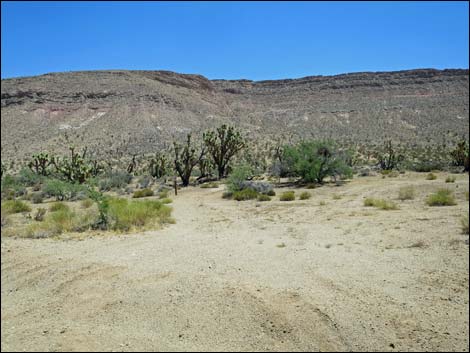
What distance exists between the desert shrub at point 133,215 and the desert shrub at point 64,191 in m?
9.60

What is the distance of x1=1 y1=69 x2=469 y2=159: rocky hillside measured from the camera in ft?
226

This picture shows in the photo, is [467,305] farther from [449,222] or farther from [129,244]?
[129,244]

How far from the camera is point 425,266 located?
8172mm

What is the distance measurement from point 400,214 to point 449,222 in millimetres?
2197

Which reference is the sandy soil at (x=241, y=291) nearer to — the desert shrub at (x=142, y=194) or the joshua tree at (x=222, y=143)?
the desert shrub at (x=142, y=194)

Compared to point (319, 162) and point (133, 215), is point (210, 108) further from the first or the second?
point (133, 215)

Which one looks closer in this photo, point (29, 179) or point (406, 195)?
point (406, 195)

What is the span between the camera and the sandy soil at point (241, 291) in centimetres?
518

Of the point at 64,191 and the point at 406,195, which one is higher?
the point at 64,191

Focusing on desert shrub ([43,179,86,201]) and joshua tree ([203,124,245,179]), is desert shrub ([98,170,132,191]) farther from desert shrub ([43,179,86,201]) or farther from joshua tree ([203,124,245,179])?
joshua tree ([203,124,245,179])

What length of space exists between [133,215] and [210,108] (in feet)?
256

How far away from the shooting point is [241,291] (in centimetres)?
661

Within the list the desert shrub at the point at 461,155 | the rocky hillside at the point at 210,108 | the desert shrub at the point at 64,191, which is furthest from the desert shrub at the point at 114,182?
the rocky hillside at the point at 210,108

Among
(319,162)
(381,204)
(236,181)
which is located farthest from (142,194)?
(381,204)
